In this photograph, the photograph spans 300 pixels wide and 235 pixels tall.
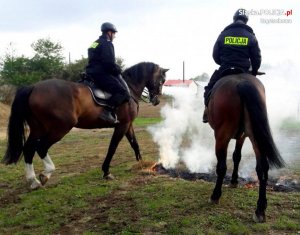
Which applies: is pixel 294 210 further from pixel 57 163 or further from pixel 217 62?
pixel 57 163

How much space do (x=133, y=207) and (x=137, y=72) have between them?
4409 mm

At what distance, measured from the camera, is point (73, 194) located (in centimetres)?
743

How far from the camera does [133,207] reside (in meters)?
6.43

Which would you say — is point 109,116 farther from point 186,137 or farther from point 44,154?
point 186,137

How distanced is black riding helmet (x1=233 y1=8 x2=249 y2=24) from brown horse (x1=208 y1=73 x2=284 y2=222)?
117 centimetres

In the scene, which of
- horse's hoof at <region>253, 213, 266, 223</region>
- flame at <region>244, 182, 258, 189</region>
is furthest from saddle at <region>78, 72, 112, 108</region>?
horse's hoof at <region>253, 213, 266, 223</region>

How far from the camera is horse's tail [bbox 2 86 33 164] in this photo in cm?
764

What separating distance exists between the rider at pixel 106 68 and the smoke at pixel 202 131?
8.75ft

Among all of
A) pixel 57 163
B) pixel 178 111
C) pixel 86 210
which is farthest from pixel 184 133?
pixel 86 210

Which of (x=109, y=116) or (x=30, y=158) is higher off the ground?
(x=109, y=116)

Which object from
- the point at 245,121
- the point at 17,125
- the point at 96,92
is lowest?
the point at 17,125

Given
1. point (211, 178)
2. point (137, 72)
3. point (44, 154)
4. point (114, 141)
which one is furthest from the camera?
point (137, 72)

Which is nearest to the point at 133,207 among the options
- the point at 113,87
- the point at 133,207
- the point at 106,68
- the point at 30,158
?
the point at 133,207

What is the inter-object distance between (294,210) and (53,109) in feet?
15.7
